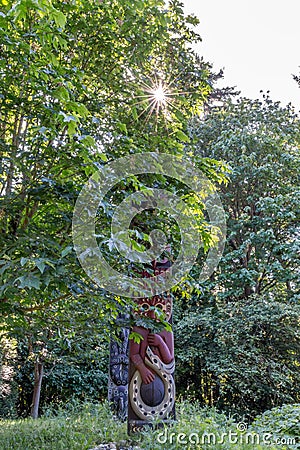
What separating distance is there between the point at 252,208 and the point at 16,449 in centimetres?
647

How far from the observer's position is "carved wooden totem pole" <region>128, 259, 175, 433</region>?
3.93 metres

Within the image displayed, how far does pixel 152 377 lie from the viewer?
408 centimetres

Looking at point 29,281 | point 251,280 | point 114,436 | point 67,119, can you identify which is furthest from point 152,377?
point 251,280

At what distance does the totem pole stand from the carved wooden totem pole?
3.58ft

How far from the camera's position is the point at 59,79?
2.13 metres

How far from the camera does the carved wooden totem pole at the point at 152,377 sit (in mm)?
3932

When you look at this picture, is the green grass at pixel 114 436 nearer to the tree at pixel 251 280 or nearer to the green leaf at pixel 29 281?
the green leaf at pixel 29 281

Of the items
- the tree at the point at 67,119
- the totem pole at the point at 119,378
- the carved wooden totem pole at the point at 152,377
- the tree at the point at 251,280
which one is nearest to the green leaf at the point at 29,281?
the tree at the point at 67,119

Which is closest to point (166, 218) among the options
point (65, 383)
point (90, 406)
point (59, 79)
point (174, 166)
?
point (174, 166)

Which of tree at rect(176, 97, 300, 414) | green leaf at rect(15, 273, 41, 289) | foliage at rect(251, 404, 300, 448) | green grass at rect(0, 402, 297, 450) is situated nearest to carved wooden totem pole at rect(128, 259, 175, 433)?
green grass at rect(0, 402, 297, 450)

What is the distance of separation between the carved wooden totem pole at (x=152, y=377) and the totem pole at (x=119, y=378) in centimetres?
109

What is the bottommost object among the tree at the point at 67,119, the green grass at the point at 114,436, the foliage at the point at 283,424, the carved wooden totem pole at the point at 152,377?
the green grass at the point at 114,436

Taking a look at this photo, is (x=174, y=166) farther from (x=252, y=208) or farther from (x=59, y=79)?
(x=252, y=208)

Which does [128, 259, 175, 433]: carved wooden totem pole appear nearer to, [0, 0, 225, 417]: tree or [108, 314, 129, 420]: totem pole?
[0, 0, 225, 417]: tree
